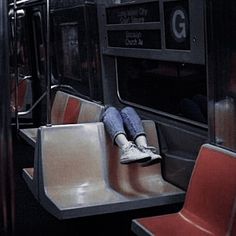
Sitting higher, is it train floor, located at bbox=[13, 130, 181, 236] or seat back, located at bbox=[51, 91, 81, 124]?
seat back, located at bbox=[51, 91, 81, 124]

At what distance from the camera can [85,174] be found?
10.3ft

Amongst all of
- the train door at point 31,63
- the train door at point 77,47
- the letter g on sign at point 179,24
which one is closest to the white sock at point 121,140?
the letter g on sign at point 179,24

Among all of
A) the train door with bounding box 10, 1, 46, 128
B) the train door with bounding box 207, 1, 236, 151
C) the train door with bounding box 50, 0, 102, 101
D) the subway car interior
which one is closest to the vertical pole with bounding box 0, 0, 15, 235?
the subway car interior

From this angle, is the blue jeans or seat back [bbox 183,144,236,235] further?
the blue jeans

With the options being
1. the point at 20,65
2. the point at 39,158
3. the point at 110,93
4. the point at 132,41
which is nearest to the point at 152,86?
the point at 132,41

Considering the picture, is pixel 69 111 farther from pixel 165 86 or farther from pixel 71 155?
pixel 71 155

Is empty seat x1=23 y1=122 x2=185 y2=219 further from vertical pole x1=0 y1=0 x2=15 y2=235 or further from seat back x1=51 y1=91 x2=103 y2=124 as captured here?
vertical pole x1=0 y1=0 x2=15 y2=235

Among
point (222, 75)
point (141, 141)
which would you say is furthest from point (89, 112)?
point (222, 75)

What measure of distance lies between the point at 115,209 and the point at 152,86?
1226 millimetres

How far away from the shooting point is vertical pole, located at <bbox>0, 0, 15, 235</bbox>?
957 millimetres

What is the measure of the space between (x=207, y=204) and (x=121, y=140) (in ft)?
2.34

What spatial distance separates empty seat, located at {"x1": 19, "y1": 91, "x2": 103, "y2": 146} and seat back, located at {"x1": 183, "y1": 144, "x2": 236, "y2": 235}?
147 centimetres

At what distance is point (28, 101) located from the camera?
22.1 ft

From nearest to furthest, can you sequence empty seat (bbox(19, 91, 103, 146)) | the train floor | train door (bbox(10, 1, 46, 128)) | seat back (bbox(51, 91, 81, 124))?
the train floor, empty seat (bbox(19, 91, 103, 146)), seat back (bbox(51, 91, 81, 124)), train door (bbox(10, 1, 46, 128))
